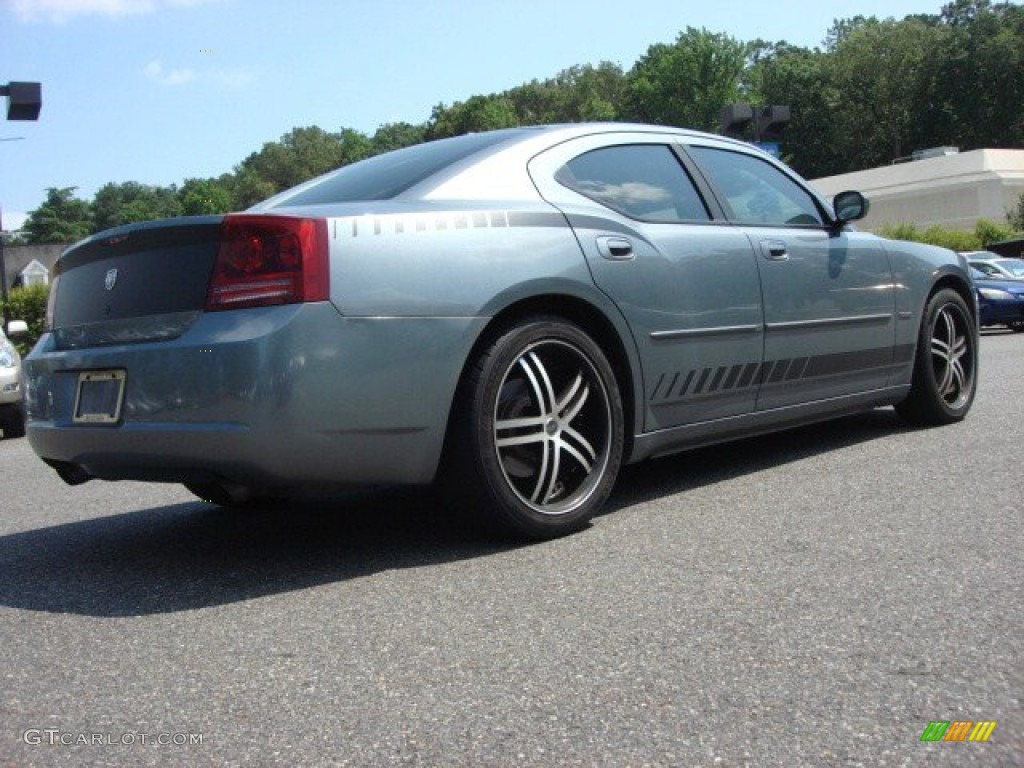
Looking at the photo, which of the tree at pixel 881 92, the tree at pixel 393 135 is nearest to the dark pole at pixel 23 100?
the tree at pixel 881 92

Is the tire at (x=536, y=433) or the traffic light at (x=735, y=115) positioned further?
the traffic light at (x=735, y=115)

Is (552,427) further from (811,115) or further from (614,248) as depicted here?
(811,115)

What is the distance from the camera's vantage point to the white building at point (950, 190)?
56062 millimetres

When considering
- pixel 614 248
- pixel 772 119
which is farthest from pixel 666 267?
pixel 772 119

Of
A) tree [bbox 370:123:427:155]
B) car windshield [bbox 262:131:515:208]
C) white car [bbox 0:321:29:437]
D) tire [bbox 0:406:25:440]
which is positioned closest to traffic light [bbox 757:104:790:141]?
white car [bbox 0:321:29:437]

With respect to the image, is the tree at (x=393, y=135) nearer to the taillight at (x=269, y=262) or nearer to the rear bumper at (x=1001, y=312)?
the rear bumper at (x=1001, y=312)

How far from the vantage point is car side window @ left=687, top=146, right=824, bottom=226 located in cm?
500

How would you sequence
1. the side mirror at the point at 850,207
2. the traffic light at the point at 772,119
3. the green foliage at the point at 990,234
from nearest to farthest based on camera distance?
the side mirror at the point at 850,207 < the traffic light at the point at 772,119 < the green foliage at the point at 990,234

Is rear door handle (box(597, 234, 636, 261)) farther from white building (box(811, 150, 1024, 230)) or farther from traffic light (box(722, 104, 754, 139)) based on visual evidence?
white building (box(811, 150, 1024, 230))

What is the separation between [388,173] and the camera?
13.8 feet

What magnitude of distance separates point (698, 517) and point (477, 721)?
200cm

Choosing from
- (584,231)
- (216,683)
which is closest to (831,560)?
(584,231)

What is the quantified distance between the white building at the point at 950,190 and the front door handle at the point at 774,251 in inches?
2046

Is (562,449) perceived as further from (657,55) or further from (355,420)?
(657,55)
